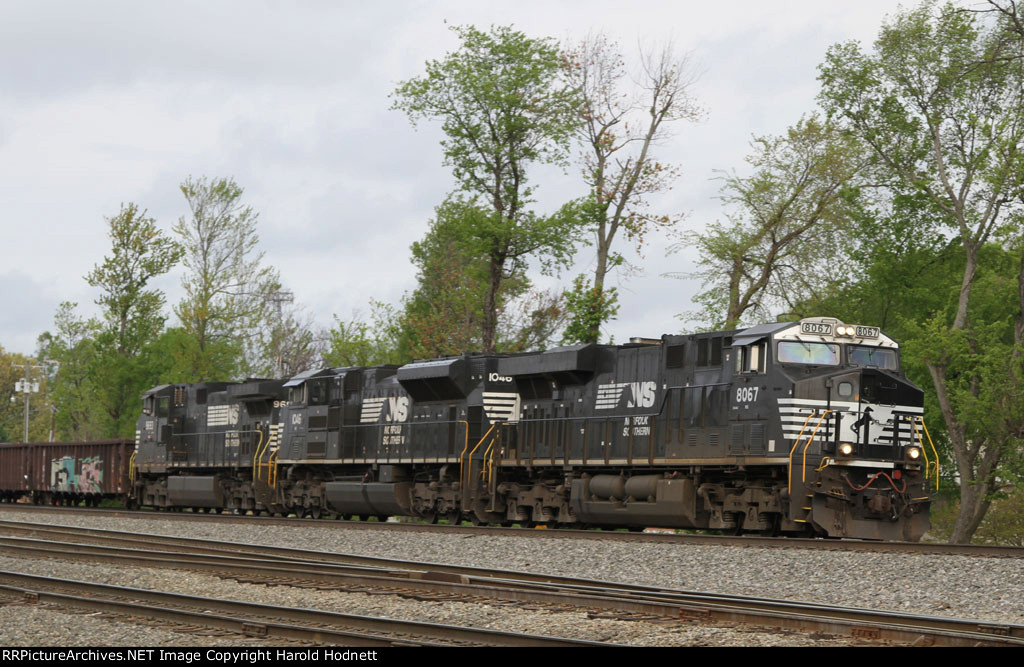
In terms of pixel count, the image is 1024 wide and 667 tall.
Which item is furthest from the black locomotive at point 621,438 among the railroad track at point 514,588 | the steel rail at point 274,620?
the steel rail at point 274,620

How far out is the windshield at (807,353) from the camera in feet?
58.2

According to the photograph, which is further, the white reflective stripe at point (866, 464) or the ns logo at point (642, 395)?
the ns logo at point (642, 395)

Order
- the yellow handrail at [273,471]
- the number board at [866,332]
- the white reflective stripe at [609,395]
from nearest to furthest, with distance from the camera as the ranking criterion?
the number board at [866,332]
the white reflective stripe at [609,395]
the yellow handrail at [273,471]

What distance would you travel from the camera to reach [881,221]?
34.4 meters

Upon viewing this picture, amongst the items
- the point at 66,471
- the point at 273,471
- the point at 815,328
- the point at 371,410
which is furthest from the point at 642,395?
the point at 66,471

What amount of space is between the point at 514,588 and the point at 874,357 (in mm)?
8665

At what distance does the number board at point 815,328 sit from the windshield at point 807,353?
0.60 ft

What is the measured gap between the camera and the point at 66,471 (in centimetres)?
3878

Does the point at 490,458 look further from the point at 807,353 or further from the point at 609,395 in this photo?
the point at 807,353

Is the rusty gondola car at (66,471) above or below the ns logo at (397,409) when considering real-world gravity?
below

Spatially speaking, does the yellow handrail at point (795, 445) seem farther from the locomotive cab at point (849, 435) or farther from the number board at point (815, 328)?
the number board at point (815, 328)

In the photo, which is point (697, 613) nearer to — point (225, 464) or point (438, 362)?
point (438, 362)
